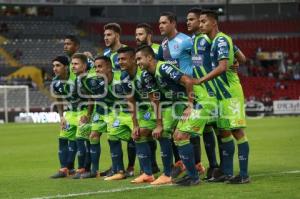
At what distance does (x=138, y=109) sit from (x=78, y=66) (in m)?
1.50

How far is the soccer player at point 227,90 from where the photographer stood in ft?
31.7

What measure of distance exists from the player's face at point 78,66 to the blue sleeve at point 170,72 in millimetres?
2355

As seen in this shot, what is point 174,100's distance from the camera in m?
10.2

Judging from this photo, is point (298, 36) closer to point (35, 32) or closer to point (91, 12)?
point (91, 12)

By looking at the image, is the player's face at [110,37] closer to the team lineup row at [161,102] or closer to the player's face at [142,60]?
the team lineup row at [161,102]

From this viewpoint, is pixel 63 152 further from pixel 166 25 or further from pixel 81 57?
pixel 166 25

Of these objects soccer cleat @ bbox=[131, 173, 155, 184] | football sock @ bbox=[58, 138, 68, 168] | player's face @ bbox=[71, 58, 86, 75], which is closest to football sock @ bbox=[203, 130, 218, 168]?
soccer cleat @ bbox=[131, 173, 155, 184]

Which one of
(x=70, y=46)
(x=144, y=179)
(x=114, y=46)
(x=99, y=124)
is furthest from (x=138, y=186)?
(x=70, y=46)

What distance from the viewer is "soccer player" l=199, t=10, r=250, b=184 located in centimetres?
966

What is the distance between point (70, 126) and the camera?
12070 millimetres

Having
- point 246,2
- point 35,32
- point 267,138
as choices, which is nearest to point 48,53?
point 35,32

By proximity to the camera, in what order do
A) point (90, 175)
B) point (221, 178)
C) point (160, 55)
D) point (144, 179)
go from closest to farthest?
point (221, 178) < point (144, 179) < point (160, 55) < point (90, 175)

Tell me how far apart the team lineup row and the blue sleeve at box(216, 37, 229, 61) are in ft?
0.04

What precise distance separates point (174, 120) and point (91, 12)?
146 ft
